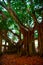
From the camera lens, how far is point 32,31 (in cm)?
874

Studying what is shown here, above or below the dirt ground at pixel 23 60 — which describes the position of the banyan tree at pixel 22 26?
above

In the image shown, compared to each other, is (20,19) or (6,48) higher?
(20,19)

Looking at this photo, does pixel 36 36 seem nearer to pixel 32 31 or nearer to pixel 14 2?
pixel 32 31

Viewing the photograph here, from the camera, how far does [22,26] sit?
338 inches

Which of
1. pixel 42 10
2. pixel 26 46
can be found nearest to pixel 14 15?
pixel 42 10

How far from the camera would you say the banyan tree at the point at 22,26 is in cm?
791

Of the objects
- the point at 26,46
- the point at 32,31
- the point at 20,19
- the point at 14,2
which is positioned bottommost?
the point at 26,46

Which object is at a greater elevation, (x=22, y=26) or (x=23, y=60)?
(x=22, y=26)

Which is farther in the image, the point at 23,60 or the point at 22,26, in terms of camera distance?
the point at 22,26

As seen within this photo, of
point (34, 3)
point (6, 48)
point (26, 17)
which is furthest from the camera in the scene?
point (6, 48)

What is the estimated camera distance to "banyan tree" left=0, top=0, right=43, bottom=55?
7906 mm

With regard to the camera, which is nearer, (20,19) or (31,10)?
(31,10)

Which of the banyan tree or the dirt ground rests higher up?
the banyan tree

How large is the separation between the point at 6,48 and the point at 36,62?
2.72 meters
